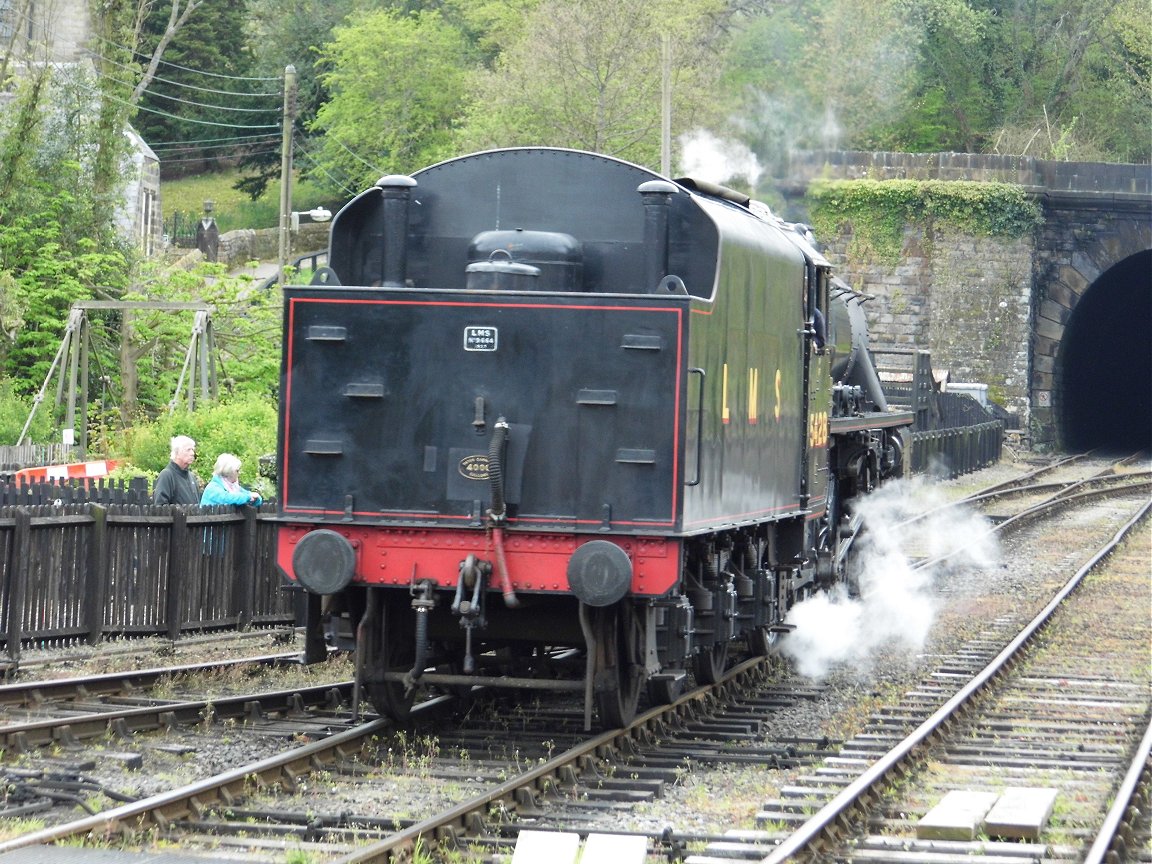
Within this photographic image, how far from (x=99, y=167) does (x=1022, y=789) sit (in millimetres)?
26501

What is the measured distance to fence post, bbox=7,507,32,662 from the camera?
1124 centimetres

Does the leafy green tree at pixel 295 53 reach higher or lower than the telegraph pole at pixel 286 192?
higher

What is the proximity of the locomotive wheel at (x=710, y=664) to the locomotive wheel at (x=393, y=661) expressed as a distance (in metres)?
2.32

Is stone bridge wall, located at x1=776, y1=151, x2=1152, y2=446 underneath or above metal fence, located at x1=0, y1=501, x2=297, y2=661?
above

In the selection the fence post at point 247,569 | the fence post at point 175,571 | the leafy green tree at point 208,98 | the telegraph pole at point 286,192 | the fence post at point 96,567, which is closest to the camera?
the fence post at point 96,567

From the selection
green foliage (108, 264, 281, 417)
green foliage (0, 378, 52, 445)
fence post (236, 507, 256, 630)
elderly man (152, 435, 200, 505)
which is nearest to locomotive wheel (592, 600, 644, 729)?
fence post (236, 507, 256, 630)

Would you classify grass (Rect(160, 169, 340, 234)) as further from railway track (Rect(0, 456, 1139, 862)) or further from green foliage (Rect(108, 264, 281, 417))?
railway track (Rect(0, 456, 1139, 862))

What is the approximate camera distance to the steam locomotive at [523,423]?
8711 millimetres

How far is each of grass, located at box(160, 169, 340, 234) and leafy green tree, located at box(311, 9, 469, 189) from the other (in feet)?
16.6

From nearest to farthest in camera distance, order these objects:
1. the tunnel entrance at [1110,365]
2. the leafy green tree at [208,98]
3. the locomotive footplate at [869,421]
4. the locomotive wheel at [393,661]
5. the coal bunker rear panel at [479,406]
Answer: the coal bunker rear panel at [479,406] → the locomotive wheel at [393,661] → the locomotive footplate at [869,421] → the tunnel entrance at [1110,365] → the leafy green tree at [208,98]

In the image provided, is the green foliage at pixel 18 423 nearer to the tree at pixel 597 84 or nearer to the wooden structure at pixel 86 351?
the wooden structure at pixel 86 351

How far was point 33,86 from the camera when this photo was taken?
Answer: 2933 centimetres

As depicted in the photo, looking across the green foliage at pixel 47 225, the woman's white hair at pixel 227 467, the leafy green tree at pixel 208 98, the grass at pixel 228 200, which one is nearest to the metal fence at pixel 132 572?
the woman's white hair at pixel 227 467

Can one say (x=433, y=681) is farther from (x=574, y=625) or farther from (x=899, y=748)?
(x=899, y=748)
